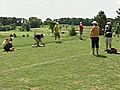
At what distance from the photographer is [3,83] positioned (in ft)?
47.0

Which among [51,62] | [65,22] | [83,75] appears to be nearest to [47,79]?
[83,75]

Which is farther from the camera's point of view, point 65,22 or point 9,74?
point 65,22

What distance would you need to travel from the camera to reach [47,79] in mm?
15219

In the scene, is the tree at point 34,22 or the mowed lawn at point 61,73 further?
the tree at point 34,22

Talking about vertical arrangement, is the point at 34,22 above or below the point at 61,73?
above

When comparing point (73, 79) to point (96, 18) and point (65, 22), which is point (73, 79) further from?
point (65, 22)

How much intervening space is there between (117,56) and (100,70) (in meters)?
5.83

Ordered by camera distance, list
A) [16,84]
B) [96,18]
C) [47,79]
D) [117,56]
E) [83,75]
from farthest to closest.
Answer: [96,18] < [117,56] < [83,75] < [47,79] < [16,84]

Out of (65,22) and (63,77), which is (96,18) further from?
(65,22)

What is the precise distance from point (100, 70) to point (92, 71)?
1.80 ft

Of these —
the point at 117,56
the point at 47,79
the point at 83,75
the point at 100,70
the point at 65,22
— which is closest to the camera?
the point at 47,79

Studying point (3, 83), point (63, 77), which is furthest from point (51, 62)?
point (3, 83)

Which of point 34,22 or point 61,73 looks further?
point 34,22

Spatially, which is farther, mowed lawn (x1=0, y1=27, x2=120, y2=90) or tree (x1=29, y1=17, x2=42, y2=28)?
tree (x1=29, y1=17, x2=42, y2=28)
